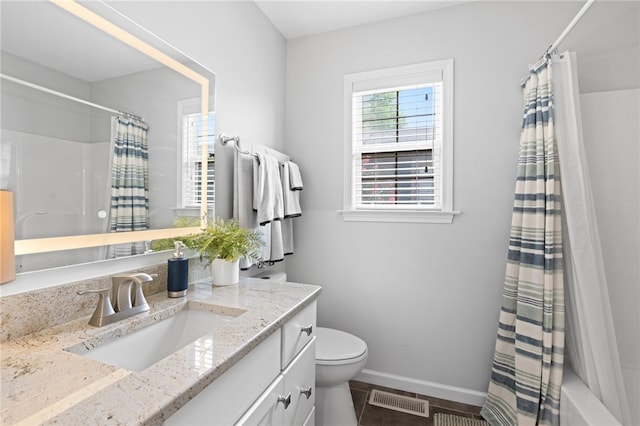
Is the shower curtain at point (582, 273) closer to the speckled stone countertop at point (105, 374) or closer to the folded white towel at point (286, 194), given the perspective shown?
the speckled stone countertop at point (105, 374)

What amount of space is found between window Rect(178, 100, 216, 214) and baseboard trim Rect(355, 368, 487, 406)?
5.19 ft

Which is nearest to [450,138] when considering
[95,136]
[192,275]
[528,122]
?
[528,122]

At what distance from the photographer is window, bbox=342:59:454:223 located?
1966 mm

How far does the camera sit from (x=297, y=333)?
1.13m

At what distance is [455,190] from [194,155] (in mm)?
1534

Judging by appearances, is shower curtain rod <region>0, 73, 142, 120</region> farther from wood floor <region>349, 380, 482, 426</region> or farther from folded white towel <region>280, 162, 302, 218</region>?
wood floor <region>349, 380, 482, 426</region>

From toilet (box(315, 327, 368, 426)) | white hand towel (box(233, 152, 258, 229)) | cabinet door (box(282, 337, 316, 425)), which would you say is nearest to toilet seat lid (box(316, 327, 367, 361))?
toilet (box(315, 327, 368, 426))

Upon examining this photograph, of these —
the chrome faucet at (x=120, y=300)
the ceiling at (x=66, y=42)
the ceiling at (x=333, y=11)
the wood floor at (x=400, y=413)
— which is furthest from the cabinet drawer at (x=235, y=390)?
the ceiling at (x=333, y=11)

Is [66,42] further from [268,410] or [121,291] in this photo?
[268,410]

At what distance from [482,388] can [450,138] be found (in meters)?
1.56

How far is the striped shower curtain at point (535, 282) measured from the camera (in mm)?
1429

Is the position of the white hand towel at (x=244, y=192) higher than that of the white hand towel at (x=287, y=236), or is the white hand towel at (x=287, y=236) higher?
the white hand towel at (x=244, y=192)

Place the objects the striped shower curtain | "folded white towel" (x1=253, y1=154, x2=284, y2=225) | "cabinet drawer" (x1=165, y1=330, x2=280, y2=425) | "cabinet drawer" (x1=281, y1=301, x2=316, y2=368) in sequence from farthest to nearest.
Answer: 1. "folded white towel" (x1=253, y1=154, x2=284, y2=225)
2. the striped shower curtain
3. "cabinet drawer" (x1=281, y1=301, x2=316, y2=368)
4. "cabinet drawer" (x1=165, y1=330, x2=280, y2=425)

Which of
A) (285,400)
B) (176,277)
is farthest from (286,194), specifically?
(285,400)
